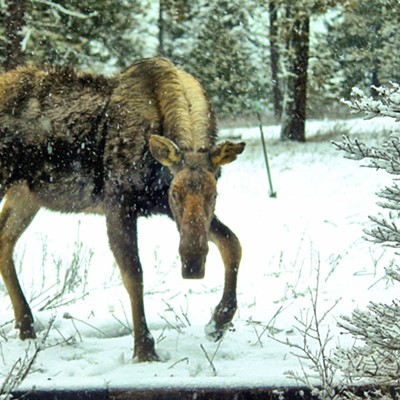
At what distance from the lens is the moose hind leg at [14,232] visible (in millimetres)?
6141

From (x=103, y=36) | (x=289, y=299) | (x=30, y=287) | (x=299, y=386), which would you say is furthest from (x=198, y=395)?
(x=103, y=36)

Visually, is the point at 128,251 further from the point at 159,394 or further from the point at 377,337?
the point at 377,337

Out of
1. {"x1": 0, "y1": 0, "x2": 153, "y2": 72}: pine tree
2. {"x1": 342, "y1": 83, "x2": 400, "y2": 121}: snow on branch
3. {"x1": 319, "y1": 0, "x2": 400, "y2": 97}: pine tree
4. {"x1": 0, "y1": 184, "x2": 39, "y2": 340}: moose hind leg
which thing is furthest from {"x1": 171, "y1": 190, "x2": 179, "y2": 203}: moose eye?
{"x1": 319, "y1": 0, "x2": 400, "y2": 97}: pine tree

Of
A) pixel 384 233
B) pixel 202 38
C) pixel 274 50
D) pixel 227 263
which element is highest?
pixel 384 233

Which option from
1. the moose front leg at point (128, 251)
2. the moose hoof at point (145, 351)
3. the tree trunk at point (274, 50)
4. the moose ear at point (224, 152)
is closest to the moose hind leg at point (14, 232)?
the moose front leg at point (128, 251)

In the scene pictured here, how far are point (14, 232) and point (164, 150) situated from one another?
1.92 meters

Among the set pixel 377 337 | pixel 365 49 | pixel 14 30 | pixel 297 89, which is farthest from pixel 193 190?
pixel 365 49

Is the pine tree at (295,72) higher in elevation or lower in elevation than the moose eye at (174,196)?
lower

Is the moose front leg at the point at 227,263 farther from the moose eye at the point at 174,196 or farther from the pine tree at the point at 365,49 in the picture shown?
the pine tree at the point at 365,49

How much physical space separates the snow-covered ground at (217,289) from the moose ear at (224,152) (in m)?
0.96

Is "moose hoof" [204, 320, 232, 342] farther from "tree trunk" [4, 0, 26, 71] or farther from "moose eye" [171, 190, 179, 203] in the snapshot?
"tree trunk" [4, 0, 26, 71]

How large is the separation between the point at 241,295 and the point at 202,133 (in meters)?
2.33

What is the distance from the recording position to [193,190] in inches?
194

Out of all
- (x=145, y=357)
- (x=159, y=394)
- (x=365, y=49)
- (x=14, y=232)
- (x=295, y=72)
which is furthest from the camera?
(x=365, y=49)
